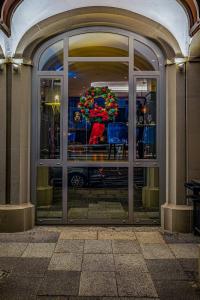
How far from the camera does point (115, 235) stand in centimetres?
735

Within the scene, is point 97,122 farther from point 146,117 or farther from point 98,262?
point 98,262

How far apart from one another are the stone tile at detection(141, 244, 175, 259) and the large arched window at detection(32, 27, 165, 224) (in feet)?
4.92

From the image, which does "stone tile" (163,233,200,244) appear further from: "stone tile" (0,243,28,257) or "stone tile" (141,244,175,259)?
"stone tile" (0,243,28,257)

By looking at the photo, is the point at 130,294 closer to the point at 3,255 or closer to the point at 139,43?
the point at 3,255

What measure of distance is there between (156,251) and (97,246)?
1047mm

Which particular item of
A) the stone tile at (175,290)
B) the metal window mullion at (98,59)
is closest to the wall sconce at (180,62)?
the metal window mullion at (98,59)

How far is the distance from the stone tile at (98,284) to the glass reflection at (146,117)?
349 cm

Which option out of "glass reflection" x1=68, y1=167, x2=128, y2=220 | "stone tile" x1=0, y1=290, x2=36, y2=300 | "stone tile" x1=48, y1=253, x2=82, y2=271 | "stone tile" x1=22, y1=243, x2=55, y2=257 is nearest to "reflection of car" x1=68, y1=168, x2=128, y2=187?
"glass reflection" x1=68, y1=167, x2=128, y2=220

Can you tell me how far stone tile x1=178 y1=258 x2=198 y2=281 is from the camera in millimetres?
5094

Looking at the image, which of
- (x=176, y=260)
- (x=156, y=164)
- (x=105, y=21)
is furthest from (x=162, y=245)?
(x=105, y=21)

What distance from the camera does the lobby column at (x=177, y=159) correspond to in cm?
752

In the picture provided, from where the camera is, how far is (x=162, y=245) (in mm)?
6645

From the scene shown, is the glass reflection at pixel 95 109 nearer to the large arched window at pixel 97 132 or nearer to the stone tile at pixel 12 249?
the large arched window at pixel 97 132

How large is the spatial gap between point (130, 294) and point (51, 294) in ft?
3.15
